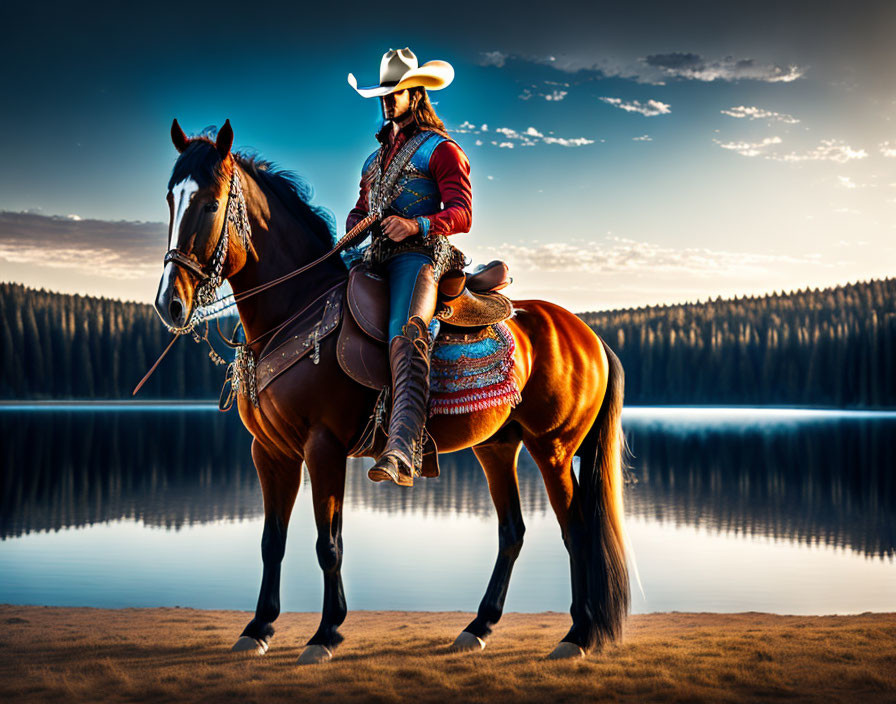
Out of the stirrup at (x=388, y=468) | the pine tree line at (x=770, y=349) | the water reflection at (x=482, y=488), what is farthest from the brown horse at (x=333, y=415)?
the pine tree line at (x=770, y=349)

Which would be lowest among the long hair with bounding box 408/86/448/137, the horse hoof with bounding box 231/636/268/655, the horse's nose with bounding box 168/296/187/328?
the horse hoof with bounding box 231/636/268/655

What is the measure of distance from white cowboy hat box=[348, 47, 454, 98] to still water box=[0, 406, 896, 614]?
361 cm

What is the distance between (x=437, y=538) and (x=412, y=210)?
26.7ft

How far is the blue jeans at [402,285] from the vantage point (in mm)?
5750

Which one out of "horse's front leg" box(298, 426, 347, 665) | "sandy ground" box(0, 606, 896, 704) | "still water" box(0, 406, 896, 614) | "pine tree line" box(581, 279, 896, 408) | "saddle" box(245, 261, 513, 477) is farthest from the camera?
"pine tree line" box(581, 279, 896, 408)

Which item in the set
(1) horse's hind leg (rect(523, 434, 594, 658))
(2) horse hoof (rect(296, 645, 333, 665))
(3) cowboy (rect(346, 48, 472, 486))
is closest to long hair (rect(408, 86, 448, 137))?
(3) cowboy (rect(346, 48, 472, 486))

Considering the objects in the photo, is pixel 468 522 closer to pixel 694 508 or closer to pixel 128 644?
pixel 694 508

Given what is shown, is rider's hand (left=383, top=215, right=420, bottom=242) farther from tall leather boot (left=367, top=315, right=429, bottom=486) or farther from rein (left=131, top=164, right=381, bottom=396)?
tall leather boot (left=367, top=315, right=429, bottom=486)

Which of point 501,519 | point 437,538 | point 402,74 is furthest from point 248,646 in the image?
point 437,538

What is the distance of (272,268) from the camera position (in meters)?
5.88

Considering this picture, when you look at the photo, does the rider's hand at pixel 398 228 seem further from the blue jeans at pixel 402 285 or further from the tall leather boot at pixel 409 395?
the tall leather boot at pixel 409 395

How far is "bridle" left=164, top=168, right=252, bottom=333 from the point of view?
17.5 ft

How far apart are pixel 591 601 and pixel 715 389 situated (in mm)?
79108

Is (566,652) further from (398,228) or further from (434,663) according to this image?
(398,228)
